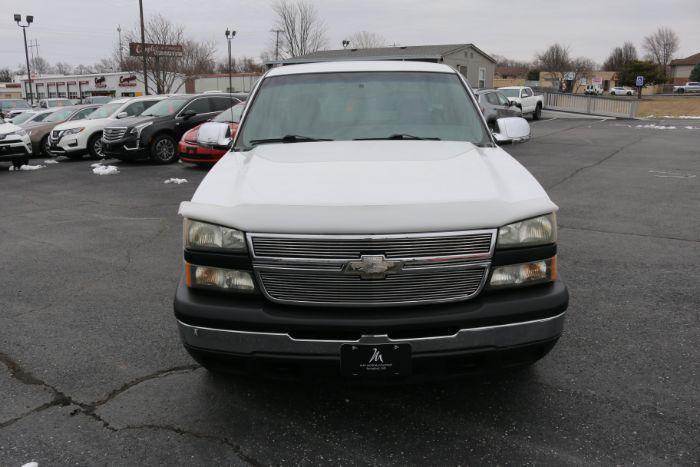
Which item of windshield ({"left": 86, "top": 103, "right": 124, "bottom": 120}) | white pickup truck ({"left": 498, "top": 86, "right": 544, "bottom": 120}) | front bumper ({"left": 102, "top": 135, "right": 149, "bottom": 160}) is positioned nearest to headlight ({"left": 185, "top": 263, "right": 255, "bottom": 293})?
front bumper ({"left": 102, "top": 135, "right": 149, "bottom": 160})

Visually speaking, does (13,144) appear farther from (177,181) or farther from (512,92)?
(512,92)

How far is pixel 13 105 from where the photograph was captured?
107ft

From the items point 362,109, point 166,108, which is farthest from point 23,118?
point 362,109

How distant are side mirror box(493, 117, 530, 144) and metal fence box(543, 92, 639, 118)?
30.9 m

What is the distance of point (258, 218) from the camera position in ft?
8.57

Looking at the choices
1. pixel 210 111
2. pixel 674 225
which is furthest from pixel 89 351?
pixel 210 111

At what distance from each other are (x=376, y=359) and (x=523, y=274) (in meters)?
0.79

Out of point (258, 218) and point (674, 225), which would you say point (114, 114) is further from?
point (258, 218)

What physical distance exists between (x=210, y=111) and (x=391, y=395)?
530 inches

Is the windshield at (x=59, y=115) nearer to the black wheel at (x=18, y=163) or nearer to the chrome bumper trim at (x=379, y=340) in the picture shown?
the black wheel at (x=18, y=163)

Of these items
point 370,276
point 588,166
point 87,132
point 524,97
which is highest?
point 524,97

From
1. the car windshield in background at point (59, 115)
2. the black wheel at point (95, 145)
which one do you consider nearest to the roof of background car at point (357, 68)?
the black wheel at point (95, 145)

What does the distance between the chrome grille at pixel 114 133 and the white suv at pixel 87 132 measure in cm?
147

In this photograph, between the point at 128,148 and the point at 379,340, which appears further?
the point at 128,148
